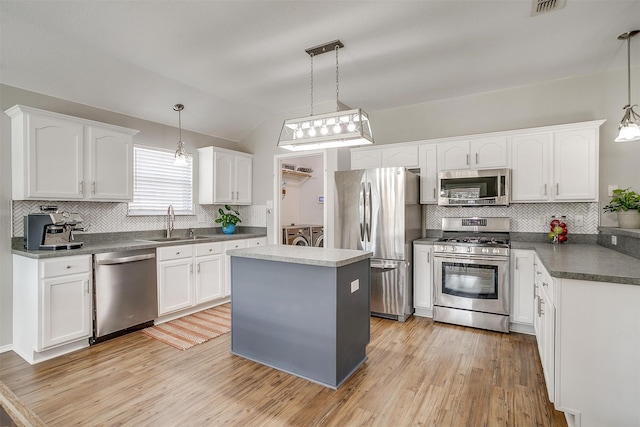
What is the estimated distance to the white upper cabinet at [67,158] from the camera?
2.98 m

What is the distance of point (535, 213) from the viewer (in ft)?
12.4

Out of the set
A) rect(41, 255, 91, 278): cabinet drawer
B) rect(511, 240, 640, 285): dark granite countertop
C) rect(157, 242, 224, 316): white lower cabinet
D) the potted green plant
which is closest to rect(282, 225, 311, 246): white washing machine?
rect(157, 242, 224, 316): white lower cabinet

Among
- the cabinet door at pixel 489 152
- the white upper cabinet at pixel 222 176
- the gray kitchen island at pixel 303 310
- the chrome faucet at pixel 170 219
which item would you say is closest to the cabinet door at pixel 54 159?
the chrome faucet at pixel 170 219

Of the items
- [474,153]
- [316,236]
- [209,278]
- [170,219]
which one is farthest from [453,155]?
[316,236]

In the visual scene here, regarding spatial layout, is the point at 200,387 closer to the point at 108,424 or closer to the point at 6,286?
the point at 108,424

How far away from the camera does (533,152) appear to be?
354 centimetres

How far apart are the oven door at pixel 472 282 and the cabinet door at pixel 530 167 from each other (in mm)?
788

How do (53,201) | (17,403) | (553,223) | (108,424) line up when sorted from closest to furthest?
(17,403) → (108,424) → (53,201) → (553,223)

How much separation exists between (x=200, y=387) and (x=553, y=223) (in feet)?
12.6

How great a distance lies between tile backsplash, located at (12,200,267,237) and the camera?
317cm

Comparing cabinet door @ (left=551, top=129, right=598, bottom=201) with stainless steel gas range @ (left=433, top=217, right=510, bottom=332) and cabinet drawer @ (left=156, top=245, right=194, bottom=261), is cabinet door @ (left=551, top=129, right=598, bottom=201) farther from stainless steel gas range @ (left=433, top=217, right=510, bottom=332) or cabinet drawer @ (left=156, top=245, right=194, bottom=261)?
cabinet drawer @ (left=156, top=245, right=194, bottom=261)

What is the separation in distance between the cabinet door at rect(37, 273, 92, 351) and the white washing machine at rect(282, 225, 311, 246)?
140 inches

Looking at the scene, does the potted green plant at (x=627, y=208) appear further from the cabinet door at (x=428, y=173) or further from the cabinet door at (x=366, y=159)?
the cabinet door at (x=366, y=159)

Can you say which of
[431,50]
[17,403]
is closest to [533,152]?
[431,50]
